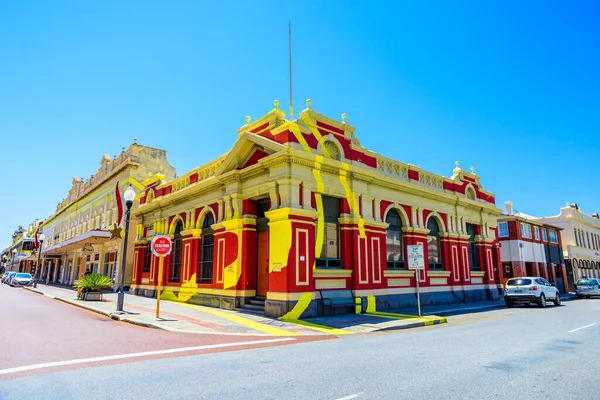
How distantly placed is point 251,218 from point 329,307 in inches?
196

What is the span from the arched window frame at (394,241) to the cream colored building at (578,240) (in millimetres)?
31899

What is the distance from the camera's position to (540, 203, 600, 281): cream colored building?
41.1 m

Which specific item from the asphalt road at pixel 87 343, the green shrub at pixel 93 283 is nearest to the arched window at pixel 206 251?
the green shrub at pixel 93 283

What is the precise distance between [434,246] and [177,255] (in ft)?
46.6

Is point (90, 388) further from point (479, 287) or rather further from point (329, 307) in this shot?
point (479, 287)

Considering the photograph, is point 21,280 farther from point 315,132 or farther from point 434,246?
point 434,246

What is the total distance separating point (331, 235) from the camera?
623 inches

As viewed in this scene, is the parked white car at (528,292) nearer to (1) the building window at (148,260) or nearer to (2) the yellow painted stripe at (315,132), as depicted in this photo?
(2) the yellow painted stripe at (315,132)

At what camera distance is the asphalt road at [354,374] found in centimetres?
504

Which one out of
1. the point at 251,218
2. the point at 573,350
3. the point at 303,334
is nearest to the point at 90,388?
the point at 303,334

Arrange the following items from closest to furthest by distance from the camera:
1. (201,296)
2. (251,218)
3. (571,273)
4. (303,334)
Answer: (303,334)
(251,218)
(201,296)
(571,273)

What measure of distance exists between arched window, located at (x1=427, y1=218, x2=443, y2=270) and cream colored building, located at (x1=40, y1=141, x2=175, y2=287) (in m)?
17.8

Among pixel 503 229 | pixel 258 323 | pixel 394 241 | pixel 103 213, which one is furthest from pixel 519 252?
pixel 103 213

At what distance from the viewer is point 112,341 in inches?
356
